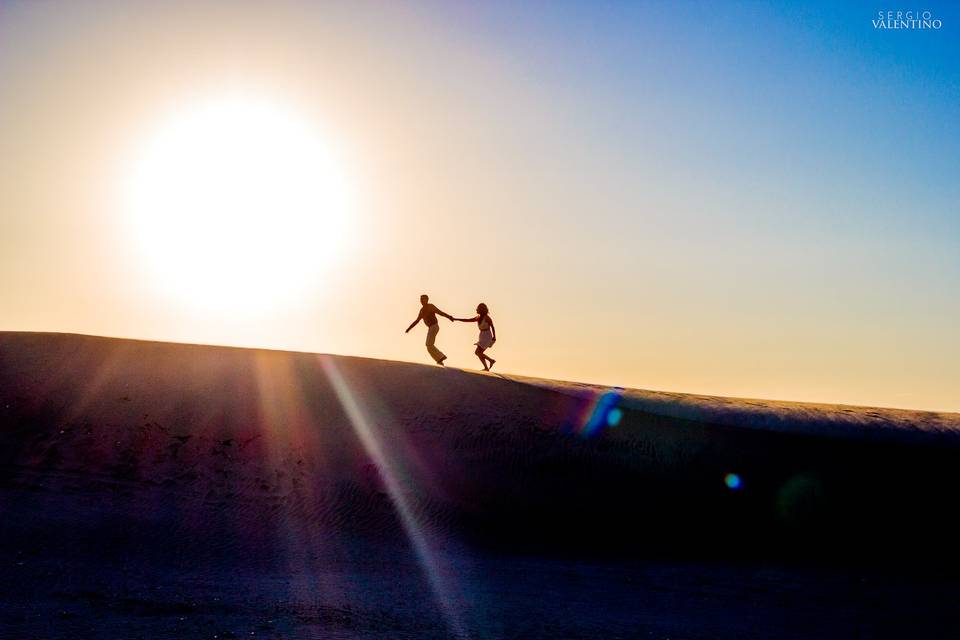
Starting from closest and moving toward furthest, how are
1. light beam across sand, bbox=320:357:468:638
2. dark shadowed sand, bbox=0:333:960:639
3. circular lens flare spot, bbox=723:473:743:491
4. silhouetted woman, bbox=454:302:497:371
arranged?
dark shadowed sand, bbox=0:333:960:639 < light beam across sand, bbox=320:357:468:638 < circular lens flare spot, bbox=723:473:743:491 < silhouetted woman, bbox=454:302:497:371

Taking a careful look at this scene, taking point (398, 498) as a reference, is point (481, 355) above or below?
above

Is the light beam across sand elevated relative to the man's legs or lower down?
lower down

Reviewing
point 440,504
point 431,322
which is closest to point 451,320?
point 431,322

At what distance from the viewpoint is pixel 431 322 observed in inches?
677

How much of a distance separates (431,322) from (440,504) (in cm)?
584

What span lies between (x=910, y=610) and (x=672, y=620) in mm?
2704

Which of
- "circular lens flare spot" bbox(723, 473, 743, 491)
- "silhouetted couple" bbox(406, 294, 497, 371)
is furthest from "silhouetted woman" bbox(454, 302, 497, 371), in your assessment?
"circular lens flare spot" bbox(723, 473, 743, 491)

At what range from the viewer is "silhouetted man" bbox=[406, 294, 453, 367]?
17.2m

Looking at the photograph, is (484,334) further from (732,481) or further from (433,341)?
(732,481)

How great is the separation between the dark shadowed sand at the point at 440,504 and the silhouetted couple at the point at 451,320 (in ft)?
8.42

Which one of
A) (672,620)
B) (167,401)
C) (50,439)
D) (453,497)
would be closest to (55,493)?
(50,439)

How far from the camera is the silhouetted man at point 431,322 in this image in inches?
677

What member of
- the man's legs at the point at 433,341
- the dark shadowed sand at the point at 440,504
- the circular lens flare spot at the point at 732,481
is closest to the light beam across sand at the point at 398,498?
the dark shadowed sand at the point at 440,504

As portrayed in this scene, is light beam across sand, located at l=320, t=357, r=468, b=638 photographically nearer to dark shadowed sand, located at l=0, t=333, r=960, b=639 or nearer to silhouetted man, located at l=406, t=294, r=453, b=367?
dark shadowed sand, located at l=0, t=333, r=960, b=639
